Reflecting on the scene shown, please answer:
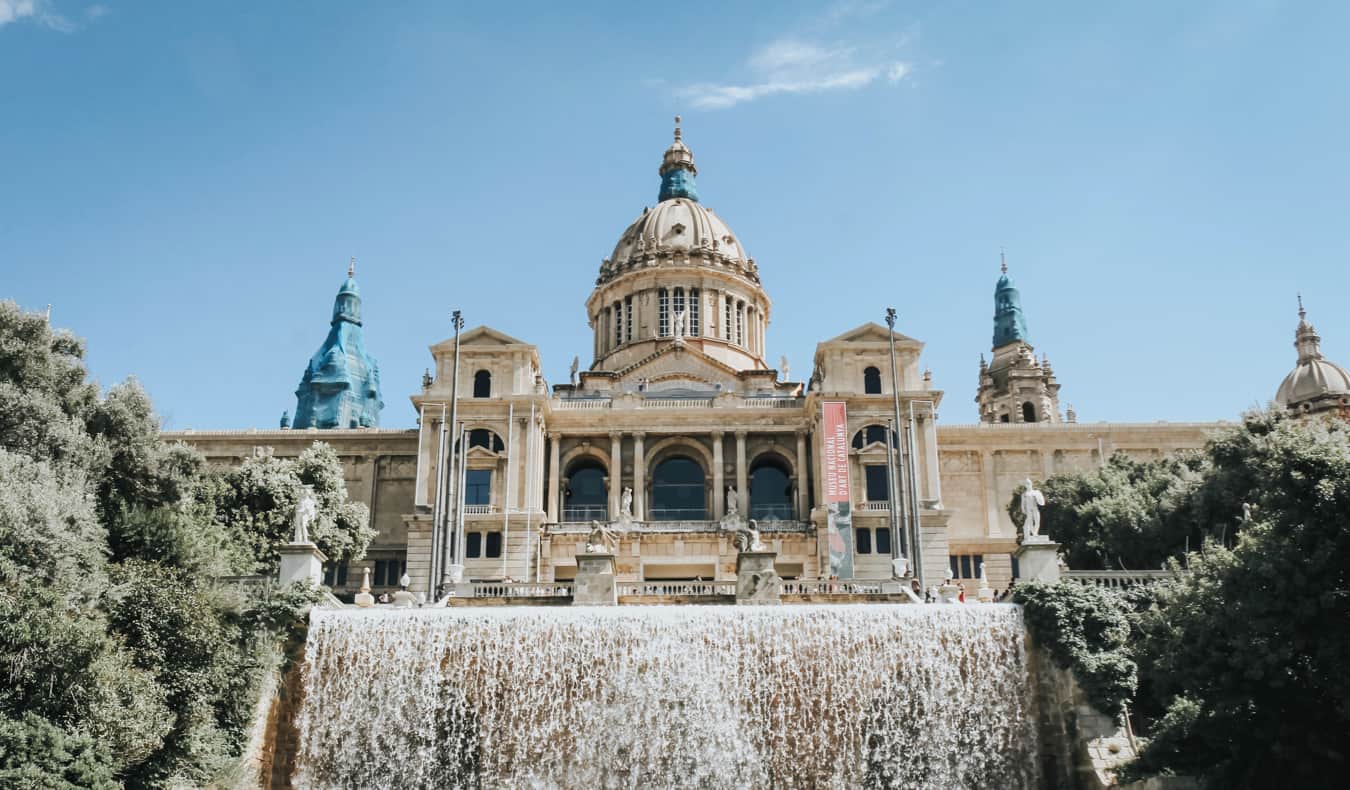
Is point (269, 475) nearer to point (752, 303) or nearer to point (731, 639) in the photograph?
point (731, 639)

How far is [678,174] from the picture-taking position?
7606 cm

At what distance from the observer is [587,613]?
28922mm

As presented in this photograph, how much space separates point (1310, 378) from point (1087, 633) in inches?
1547

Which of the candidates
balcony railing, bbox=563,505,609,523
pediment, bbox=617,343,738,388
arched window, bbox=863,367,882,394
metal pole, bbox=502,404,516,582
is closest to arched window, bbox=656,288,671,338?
pediment, bbox=617,343,738,388

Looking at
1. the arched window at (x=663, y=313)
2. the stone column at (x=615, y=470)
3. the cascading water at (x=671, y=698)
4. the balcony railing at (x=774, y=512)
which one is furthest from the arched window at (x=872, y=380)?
the cascading water at (x=671, y=698)

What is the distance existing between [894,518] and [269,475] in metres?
21.9

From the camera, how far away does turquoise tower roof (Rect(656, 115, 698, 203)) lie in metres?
75.4

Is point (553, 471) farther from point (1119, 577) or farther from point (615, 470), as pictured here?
point (1119, 577)

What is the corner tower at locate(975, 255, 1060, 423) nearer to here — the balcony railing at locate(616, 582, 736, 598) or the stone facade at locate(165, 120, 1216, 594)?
the stone facade at locate(165, 120, 1216, 594)

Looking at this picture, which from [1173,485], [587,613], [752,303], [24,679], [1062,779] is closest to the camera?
[24,679]

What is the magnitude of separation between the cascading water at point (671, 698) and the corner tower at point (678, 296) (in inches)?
1382

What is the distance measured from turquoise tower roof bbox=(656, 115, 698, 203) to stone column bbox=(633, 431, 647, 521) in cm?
2493

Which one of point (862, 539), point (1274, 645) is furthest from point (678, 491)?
point (1274, 645)

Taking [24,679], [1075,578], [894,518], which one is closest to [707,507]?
[894,518]
